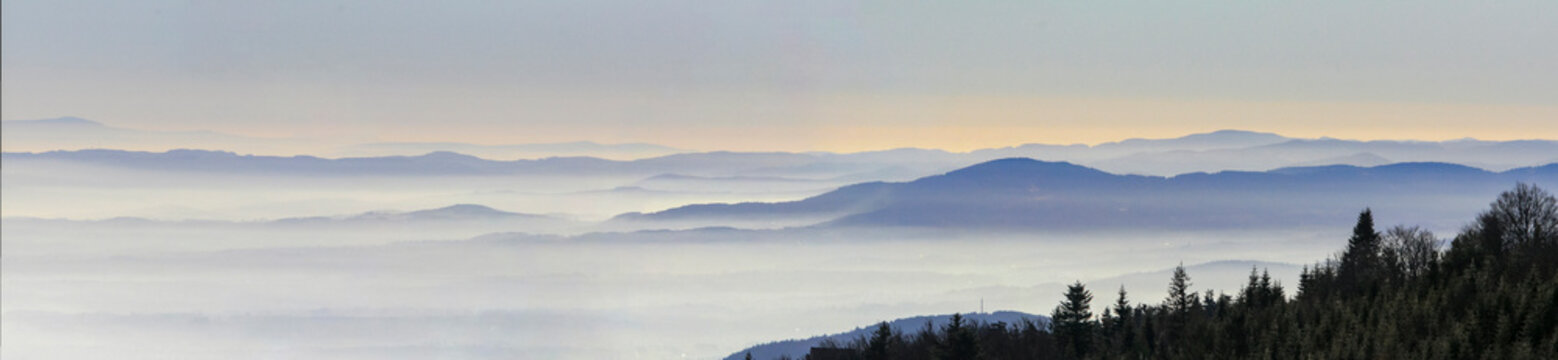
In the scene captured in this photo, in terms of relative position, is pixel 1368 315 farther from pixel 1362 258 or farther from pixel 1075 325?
pixel 1362 258

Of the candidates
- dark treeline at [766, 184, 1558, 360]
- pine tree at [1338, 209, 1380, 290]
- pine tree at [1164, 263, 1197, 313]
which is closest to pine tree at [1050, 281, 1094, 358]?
dark treeline at [766, 184, 1558, 360]

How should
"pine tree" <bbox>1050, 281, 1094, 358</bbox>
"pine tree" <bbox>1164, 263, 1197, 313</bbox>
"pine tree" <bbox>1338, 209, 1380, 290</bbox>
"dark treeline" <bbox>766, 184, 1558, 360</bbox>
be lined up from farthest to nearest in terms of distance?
"pine tree" <bbox>1164, 263, 1197, 313</bbox> < "pine tree" <bbox>1050, 281, 1094, 358</bbox> < "pine tree" <bbox>1338, 209, 1380, 290</bbox> < "dark treeline" <bbox>766, 184, 1558, 360</bbox>

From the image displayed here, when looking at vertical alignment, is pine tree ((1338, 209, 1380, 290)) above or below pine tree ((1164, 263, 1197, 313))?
above

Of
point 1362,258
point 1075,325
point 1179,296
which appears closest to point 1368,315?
point 1075,325

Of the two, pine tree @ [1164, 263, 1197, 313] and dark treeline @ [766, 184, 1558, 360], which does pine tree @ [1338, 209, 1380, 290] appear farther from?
pine tree @ [1164, 263, 1197, 313]

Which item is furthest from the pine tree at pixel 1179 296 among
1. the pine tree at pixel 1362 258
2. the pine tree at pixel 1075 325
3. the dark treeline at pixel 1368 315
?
the pine tree at pixel 1362 258

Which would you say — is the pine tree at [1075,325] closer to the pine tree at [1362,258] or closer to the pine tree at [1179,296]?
the pine tree at [1179,296]

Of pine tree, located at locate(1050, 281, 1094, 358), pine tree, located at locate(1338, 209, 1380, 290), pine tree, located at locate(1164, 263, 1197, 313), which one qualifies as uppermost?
pine tree, located at locate(1338, 209, 1380, 290)

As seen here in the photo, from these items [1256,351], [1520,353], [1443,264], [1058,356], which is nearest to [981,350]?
[1058,356]
